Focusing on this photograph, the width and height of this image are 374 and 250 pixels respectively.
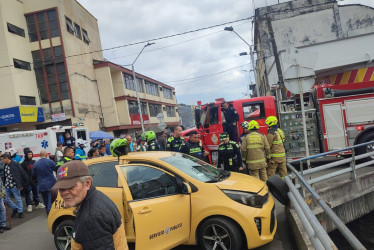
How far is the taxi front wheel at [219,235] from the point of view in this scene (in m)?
3.88

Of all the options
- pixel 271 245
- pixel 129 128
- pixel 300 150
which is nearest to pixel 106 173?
pixel 271 245

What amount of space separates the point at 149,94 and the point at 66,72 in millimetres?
18236

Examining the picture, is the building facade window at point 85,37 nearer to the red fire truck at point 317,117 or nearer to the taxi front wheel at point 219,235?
the red fire truck at point 317,117

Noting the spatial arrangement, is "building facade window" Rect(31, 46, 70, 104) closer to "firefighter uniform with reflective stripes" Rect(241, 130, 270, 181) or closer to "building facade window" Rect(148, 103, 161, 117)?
"building facade window" Rect(148, 103, 161, 117)

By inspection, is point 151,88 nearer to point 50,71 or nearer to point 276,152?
point 50,71

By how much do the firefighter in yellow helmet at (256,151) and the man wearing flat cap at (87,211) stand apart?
466 centimetres

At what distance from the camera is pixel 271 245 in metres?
4.30

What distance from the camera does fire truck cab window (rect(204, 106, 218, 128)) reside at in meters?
9.45

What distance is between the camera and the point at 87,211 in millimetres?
1979

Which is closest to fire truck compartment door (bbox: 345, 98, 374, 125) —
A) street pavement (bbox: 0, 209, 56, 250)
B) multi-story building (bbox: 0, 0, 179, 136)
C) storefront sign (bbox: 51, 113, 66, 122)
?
street pavement (bbox: 0, 209, 56, 250)

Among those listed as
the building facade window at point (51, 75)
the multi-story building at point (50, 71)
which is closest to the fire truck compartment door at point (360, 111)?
the multi-story building at point (50, 71)

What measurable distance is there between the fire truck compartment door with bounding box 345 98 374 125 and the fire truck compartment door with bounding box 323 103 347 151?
206 millimetres

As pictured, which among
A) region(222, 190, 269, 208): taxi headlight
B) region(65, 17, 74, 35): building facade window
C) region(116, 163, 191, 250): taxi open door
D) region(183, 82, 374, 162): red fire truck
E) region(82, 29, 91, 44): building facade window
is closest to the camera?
region(116, 163, 191, 250): taxi open door

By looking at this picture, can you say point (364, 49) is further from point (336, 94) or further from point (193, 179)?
point (193, 179)
